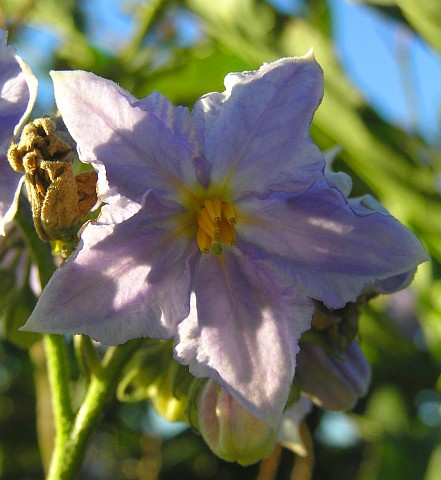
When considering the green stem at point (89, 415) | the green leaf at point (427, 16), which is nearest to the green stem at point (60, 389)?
the green stem at point (89, 415)

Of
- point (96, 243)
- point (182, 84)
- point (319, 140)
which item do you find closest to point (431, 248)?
point (319, 140)

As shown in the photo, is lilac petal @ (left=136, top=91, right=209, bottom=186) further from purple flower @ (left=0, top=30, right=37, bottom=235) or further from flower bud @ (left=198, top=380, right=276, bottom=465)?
flower bud @ (left=198, top=380, right=276, bottom=465)

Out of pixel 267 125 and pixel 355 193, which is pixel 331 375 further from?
pixel 355 193

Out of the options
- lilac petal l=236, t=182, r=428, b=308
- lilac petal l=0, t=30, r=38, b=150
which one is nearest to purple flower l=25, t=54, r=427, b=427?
lilac petal l=236, t=182, r=428, b=308

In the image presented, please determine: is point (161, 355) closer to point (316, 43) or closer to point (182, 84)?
point (316, 43)

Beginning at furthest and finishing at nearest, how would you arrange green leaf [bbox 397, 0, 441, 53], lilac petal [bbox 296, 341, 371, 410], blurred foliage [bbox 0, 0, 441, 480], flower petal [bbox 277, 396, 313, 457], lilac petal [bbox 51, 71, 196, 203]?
1. blurred foliage [bbox 0, 0, 441, 480]
2. green leaf [bbox 397, 0, 441, 53]
3. flower petal [bbox 277, 396, 313, 457]
4. lilac petal [bbox 296, 341, 371, 410]
5. lilac petal [bbox 51, 71, 196, 203]

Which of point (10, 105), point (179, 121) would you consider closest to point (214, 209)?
point (179, 121)
